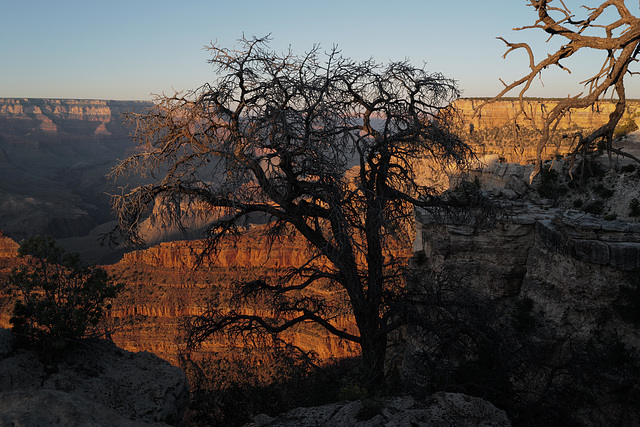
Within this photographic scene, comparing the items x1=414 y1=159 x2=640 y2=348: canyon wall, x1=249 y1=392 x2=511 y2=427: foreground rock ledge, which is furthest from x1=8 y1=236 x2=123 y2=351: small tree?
x1=414 y1=159 x2=640 y2=348: canyon wall

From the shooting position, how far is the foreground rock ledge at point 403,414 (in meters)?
4.29

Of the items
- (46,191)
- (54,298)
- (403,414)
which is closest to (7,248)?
(54,298)

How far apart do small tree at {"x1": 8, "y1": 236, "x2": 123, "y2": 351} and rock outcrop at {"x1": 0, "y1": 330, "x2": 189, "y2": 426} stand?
23 centimetres

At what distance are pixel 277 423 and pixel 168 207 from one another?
2987 mm

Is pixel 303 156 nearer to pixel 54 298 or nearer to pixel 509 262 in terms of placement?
pixel 54 298

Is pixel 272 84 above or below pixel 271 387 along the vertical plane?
above

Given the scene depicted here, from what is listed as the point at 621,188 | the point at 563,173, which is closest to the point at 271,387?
the point at 621,188

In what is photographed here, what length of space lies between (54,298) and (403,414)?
4.81 m

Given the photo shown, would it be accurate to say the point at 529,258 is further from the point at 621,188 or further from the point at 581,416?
the point at 621,188

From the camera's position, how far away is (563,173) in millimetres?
21500

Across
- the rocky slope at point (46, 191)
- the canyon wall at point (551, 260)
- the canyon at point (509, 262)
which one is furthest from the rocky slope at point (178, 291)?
the rocky slope at point (46, 191)

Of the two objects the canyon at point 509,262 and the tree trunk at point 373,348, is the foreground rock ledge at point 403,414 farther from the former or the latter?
the canyon at point 509,262

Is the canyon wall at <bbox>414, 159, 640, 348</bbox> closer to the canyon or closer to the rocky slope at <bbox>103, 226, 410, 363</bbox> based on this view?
the canyon

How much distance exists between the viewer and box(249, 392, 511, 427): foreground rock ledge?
4.29 metres
